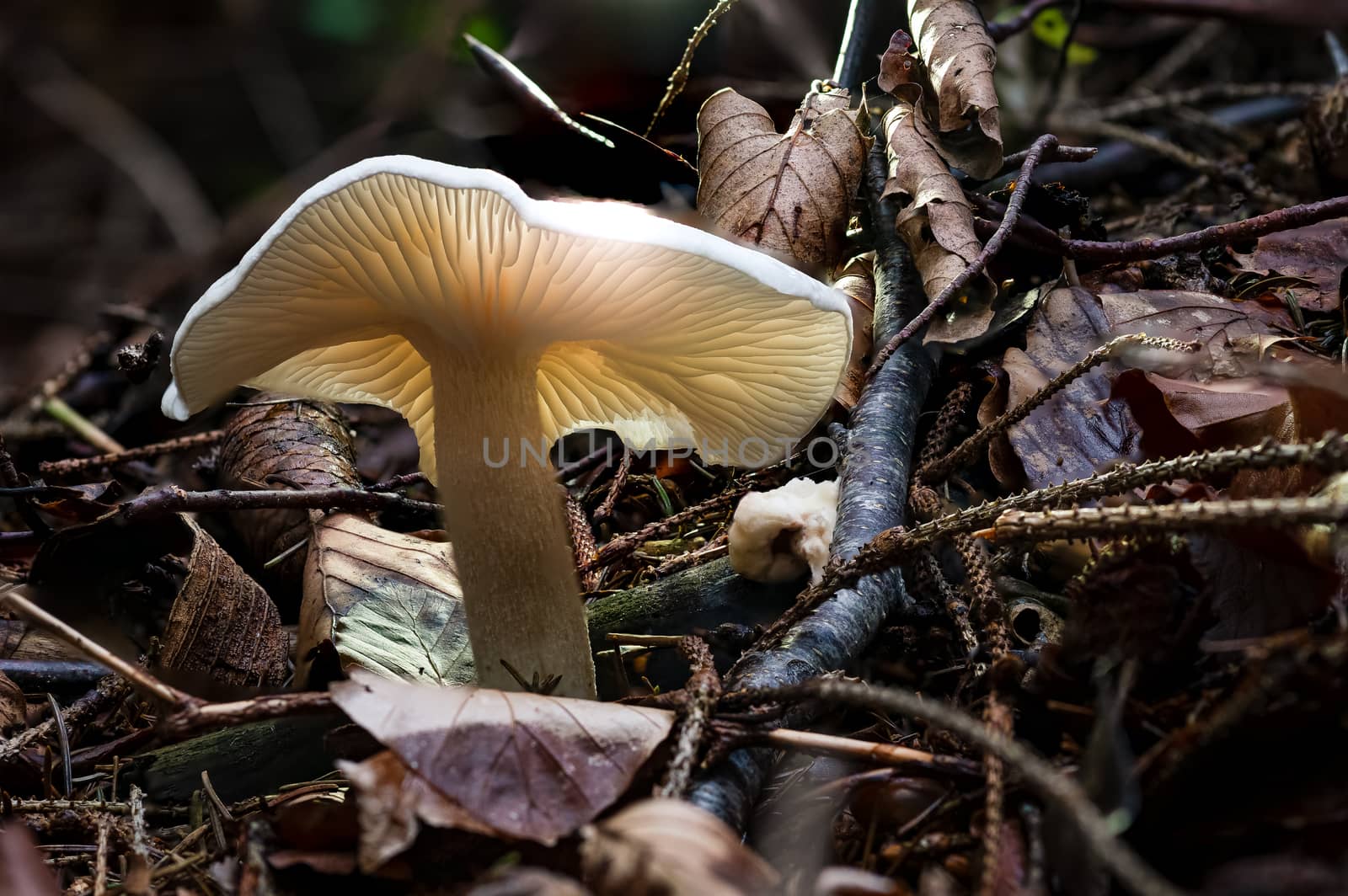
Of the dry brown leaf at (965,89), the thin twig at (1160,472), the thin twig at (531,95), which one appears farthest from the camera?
the thin twig at (531,95)

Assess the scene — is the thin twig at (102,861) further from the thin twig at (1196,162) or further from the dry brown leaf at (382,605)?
the thin twig at (1196,162)

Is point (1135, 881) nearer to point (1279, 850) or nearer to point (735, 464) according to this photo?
point (1279, 850)

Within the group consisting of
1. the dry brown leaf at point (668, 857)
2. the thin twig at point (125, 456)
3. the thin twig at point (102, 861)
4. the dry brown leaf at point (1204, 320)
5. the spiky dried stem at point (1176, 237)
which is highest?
the spiky dried stem at point (1176, 237)

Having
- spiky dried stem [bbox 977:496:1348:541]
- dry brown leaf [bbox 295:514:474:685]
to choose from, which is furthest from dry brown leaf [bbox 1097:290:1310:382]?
dry brown leaf [bbox 295:514:474:685]

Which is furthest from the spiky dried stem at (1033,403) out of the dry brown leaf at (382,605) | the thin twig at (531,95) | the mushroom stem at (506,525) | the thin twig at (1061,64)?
the thin twig at (1061,64)

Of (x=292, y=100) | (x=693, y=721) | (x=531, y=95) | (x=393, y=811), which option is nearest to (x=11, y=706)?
(x=393, y=811)

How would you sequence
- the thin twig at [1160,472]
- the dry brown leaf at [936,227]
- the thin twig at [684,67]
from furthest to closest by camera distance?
the thin twig at [684,67], the dry brown leaf at [936,227], the thin twig at [1160,472]

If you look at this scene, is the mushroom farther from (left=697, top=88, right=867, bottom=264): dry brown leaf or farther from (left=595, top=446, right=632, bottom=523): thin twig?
(left=697, top=88, right=867, bottom=264): dry brown leaf
